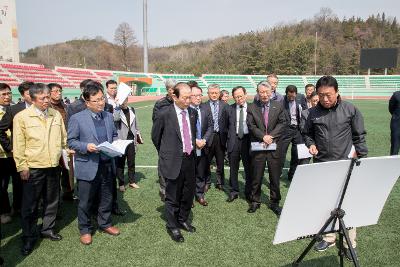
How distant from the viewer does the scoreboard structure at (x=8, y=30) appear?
116 feet

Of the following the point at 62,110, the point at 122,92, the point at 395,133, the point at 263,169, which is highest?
the point at 122,92

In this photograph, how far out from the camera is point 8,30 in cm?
3569

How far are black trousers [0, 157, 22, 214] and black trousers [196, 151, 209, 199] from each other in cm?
279

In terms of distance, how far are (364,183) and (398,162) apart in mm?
274

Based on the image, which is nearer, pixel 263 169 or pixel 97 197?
pixel 97 197

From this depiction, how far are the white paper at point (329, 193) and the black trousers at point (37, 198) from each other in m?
3.02

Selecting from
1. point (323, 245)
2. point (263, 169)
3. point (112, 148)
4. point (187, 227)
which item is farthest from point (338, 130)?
point (112, 148)

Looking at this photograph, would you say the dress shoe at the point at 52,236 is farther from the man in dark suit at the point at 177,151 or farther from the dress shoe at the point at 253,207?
the dress shoe at the point at 253,207

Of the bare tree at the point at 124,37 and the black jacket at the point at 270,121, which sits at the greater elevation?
the bare tree at the point at 124,37

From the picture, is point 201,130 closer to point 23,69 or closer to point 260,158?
point 260,158

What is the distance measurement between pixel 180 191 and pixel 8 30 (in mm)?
39385

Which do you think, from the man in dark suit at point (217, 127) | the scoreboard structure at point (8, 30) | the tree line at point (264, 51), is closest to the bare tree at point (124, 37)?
the tree line at point (264, 51)

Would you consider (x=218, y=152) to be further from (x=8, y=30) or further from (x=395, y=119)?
(x=8, y=30)

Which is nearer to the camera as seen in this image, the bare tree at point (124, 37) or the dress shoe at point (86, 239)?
the dress shoe at point (86, 239)
